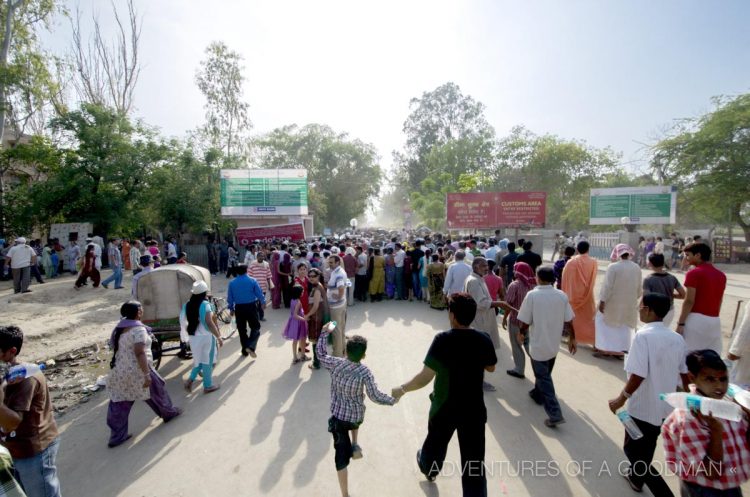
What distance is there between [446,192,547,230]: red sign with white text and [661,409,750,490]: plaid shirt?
61.3 feet

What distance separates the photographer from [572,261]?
6375mm

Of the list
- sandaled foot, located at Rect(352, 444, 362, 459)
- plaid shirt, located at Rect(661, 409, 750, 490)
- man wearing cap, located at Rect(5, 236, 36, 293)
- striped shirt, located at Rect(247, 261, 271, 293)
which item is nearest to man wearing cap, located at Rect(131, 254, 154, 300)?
striped shirt, located at Rect(247, 261, 271, 293)

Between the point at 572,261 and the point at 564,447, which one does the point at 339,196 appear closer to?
the point at 572,261

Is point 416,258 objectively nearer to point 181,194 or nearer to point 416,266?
point 416,266

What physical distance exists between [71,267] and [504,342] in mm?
17714

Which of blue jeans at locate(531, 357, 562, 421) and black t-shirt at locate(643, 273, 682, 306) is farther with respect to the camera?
black t-shirt at locate(643, 273, 682, 306)

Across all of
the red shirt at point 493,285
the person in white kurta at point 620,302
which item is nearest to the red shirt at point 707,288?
the person in white kurta at point 620,302

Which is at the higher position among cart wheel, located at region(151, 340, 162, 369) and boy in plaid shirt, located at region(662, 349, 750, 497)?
boy in plaid shirt, located at region(662, 349, 750, 497)

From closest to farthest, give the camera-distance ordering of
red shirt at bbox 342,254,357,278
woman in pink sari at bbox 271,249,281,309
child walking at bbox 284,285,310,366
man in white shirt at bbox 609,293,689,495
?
man in white shirt at bbox 609,293,689,495 < child walking at bbox 284,285,310,366 < woman in pink sari at bbox 271,249,281,309 < red shirt at bbox 342,254,357,278

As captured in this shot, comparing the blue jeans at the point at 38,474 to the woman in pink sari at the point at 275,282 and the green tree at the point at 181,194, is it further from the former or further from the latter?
the green tree at the point at 181,194

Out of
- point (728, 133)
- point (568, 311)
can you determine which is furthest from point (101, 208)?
point (728, 133)

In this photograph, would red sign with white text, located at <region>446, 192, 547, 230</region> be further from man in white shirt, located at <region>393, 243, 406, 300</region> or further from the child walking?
the child walking

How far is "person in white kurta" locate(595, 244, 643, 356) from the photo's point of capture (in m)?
5.72

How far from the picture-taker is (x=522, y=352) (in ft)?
18.0
